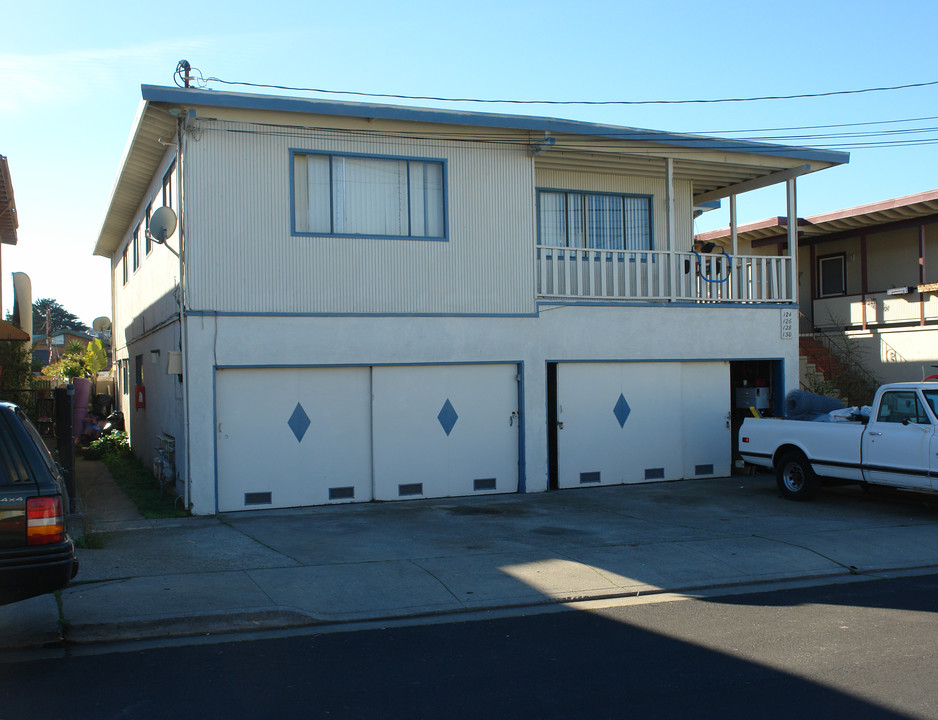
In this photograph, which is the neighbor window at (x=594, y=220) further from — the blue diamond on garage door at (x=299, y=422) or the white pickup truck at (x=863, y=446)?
the blue diamond on garage door at (x=299, y=422)

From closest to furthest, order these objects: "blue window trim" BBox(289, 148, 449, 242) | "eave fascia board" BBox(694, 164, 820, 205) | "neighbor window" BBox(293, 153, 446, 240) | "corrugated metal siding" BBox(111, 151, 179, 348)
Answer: "blue window trim" BBox(289, 148, 449, 242), "neighbor window" BBox(293, 153, 446, 240), "corrugated metal siding" BBox(111, 151, 179, 348), "eave fascia board" BBox(694, 164, 820, 205)

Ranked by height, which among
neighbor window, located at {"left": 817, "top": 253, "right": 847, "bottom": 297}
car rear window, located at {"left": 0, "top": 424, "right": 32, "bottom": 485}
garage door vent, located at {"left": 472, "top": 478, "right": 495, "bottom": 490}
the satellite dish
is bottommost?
garage door vent, located at {"left": 472, "top": 478, "right": 495, "bottom": 490}

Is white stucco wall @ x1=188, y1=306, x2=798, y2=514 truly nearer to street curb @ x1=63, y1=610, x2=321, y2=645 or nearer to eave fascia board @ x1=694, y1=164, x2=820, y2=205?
eave fascia board @ x1=694, y1=164, x2=820, y2=205

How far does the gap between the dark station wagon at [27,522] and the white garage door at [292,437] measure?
5897 millimetres

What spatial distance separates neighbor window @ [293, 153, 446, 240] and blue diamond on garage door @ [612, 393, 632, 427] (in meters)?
4.00

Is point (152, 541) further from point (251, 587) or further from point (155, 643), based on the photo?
point (155, 643)

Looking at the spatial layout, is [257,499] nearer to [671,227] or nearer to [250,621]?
[250,621]

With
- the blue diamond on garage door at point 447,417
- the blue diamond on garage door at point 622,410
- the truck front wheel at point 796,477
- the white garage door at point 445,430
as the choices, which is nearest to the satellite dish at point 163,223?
the white garage door at point 445,430

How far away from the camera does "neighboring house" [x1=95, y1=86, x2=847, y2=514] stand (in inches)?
456

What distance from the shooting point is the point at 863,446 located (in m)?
11.4

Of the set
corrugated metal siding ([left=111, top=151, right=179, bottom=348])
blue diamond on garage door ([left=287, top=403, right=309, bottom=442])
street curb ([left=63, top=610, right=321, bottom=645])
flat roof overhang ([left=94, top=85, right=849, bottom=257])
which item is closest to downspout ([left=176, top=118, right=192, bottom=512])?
flat roof overhang ([left=94, top=85, right=849, bottom=257])

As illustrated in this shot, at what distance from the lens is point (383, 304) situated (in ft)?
40.6

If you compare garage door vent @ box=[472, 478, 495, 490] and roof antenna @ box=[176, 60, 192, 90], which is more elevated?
roof antenna @ box=[176, 60, 192, 90]

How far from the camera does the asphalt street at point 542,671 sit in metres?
5.01
